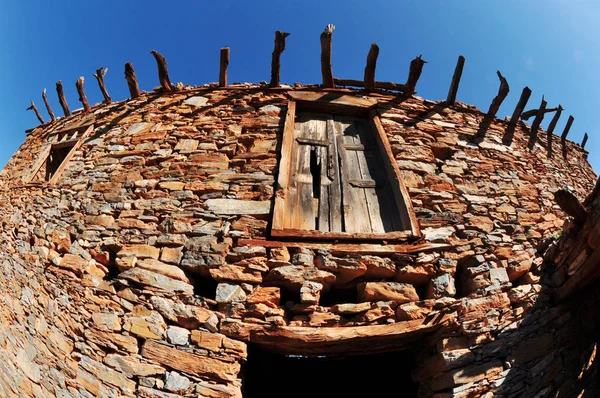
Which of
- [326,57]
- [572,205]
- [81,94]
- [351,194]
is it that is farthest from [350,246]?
[81,94]

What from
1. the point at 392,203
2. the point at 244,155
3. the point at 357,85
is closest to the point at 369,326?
the point at 392,203

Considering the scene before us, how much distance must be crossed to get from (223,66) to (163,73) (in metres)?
0.87

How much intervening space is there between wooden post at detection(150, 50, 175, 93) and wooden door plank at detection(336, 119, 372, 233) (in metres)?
2.63

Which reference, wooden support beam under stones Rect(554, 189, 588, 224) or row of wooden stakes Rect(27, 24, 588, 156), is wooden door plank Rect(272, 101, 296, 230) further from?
wooden support beam under stones Rect(554, 189, 588, 224)

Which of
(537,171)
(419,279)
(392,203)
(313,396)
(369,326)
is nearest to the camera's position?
(369,326)

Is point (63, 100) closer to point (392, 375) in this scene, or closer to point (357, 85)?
point (357, 85)

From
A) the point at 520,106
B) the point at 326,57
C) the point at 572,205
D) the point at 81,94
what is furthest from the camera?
the point at 81,94

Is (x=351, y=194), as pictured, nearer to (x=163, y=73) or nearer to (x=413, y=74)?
(x=413, y=74)

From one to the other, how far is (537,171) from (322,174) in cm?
312

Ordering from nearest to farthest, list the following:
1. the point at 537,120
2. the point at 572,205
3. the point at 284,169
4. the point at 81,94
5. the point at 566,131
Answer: the point at 572,205 < the point at 284,169 < the point at 537,120 < the point at 81,94 < the point at 566,131

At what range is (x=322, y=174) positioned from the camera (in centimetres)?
375

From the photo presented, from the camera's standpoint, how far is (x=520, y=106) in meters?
4.79

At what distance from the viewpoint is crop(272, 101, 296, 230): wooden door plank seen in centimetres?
308

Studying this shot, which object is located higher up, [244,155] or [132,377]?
Result: [244,155]
